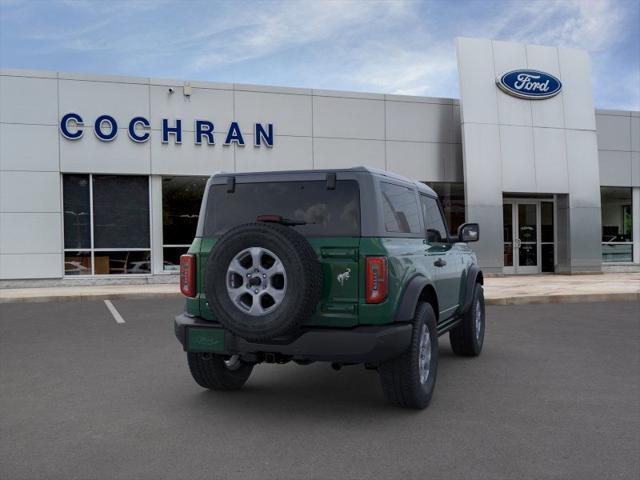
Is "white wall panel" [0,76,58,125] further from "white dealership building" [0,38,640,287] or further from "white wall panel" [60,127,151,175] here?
"white wall panel" [60,127,151,175]

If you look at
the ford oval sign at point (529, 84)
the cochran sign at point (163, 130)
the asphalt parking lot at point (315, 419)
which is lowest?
the asphalt parking lot at point (315, 419)

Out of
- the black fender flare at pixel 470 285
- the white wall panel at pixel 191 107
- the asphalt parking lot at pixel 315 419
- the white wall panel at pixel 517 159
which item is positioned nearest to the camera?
the asphalt parking lot at pixel 315 419

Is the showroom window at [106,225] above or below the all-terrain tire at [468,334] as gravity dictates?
above

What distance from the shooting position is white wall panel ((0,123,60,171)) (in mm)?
16781

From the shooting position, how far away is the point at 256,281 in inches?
185

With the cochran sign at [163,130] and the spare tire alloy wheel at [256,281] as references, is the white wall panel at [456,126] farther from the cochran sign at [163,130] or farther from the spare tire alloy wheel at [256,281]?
the spare tire alloy wheel at [256,281]

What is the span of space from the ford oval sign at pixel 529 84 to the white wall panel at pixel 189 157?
8694mm

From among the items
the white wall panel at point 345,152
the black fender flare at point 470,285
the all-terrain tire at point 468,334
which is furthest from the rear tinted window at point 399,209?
the white wall panel at point 345,152

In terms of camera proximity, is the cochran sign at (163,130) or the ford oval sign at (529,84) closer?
the cochran sign at (163,130)

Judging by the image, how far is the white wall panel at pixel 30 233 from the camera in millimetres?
16812

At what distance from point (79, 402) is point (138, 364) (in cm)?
166

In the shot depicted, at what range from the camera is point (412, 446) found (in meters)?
4.24

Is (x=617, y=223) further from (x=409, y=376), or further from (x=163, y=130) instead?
(x=409, y=376)

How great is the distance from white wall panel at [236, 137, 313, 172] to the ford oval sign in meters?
6.52
